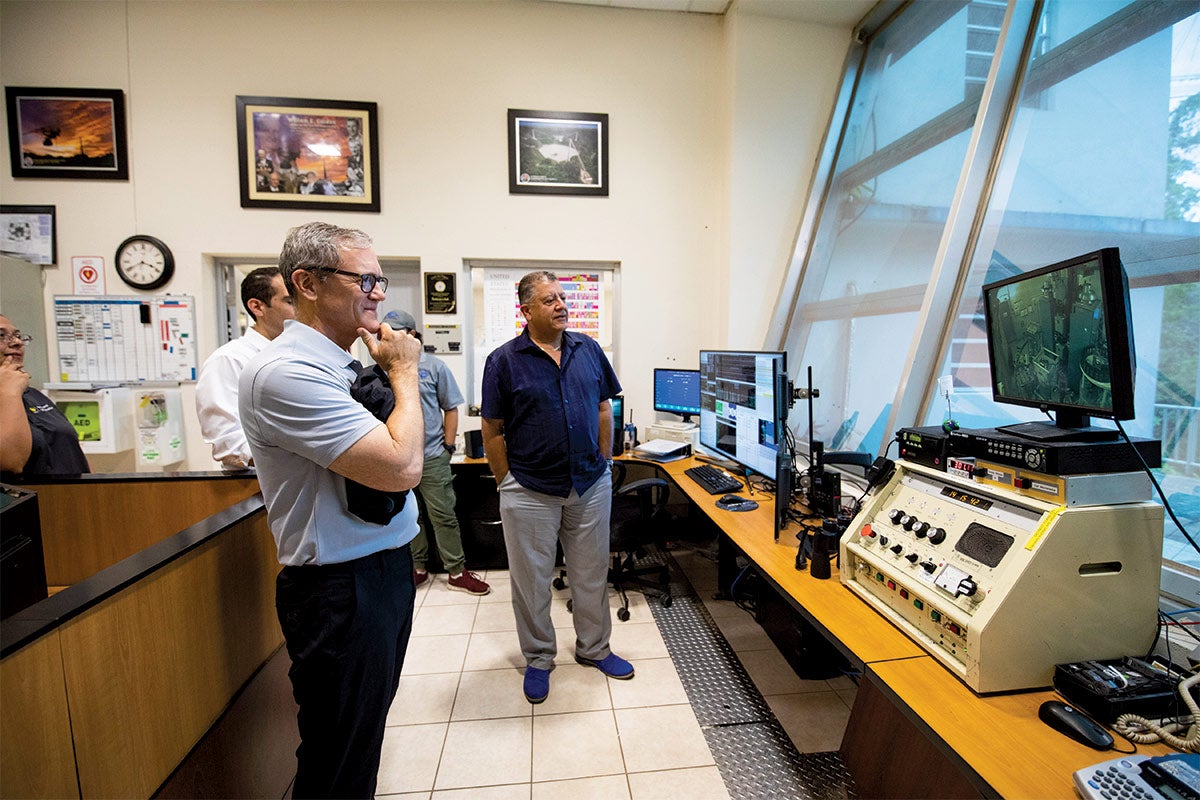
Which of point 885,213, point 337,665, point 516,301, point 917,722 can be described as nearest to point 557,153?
point 516,301

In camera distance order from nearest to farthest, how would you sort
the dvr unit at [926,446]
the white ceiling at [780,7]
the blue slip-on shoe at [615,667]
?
the dvr unit at [926,446]
the blue slip-on shoe at [615,667]
the white ceiling at [780,7]

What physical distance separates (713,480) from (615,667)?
1022 mm

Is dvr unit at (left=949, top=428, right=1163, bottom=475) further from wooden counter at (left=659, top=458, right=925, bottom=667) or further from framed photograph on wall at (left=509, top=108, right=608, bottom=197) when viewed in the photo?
framed photograph on wall at (left=509, top=108, right=608, bottom=197)

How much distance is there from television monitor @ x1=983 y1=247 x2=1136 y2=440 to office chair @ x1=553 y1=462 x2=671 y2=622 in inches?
66.0

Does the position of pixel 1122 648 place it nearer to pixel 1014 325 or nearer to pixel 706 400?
pixel 1014 325

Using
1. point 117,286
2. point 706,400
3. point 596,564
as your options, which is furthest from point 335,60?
point 596,564

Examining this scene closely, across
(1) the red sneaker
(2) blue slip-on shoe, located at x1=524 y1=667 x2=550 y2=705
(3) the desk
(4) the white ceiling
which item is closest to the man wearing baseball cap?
(1) the red sneaker

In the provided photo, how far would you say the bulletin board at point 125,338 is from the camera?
3219 millimetres

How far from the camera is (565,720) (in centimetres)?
189

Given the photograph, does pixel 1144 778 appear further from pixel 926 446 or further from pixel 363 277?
pixel 363 277

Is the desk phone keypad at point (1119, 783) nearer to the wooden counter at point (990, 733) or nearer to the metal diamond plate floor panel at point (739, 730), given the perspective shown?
the wooden counter at point (990, 733)

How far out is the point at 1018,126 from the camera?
80.7 inches

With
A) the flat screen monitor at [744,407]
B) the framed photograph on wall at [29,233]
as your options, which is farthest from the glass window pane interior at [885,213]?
the framed photograph on wall at [29,233]

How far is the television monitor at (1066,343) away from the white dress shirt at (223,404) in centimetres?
253
